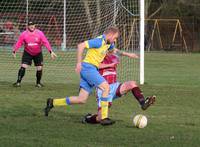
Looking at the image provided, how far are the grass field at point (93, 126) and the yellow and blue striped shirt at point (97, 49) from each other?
1.07 m

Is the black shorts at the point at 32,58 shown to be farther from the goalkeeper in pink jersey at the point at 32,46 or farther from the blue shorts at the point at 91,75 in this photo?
Answer: the blue shorts at the point at 91,75

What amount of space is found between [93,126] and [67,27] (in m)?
20.6

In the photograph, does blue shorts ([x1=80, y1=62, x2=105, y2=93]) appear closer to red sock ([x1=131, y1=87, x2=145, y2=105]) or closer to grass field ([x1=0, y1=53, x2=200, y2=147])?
red sock ([x1=131, y1=87, x2=145, y2=105])

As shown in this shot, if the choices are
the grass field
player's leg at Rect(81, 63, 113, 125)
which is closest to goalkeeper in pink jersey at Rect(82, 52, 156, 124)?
player's leg at Rect(81, 63, 113, 125)

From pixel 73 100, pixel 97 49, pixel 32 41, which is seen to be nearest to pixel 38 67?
pixel 32 41

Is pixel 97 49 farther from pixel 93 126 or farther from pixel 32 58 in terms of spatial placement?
pixel 32 58

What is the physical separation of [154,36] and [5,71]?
26.4 meters

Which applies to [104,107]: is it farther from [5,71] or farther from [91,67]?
[5,71]

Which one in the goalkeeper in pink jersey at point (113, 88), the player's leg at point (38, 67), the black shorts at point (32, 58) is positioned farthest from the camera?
the black shorts at point (32, 58)

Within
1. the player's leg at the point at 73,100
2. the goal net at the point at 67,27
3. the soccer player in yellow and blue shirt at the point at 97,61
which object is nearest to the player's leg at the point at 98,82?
the soccer player in yellow and blue shirt at the point at 97,61

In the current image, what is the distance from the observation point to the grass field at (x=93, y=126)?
8.07m

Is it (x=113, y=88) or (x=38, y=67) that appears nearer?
(x=113, y=88)

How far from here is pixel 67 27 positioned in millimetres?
29984

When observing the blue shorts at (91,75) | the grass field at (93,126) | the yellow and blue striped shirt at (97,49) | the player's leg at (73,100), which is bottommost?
the grass field at (93,126)
